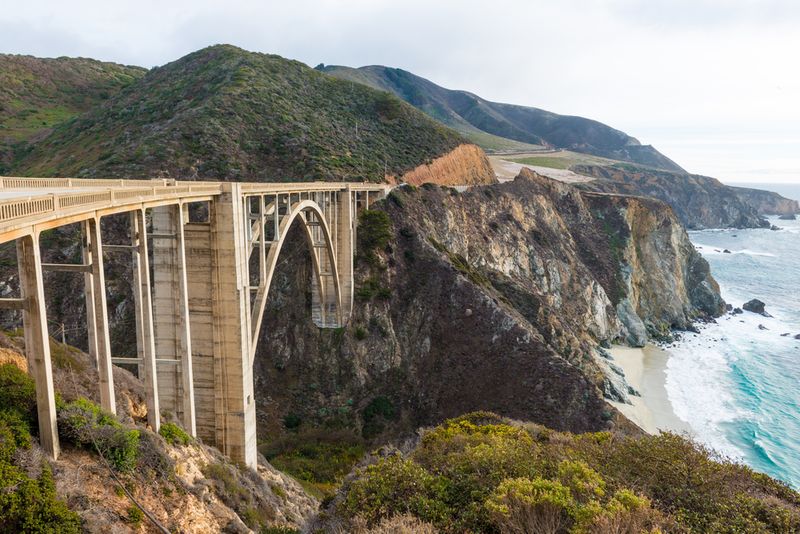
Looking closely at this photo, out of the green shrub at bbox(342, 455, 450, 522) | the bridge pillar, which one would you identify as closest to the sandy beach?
the green shrub at bbox(342, 455, 450, 522)

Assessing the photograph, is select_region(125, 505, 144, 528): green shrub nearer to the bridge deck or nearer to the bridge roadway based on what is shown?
the bridge roadway

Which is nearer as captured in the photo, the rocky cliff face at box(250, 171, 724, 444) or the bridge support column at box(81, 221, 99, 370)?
the bridge support column at box(81, 221, 99, 370)

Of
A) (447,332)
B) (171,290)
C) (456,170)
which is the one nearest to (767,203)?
(456,170)

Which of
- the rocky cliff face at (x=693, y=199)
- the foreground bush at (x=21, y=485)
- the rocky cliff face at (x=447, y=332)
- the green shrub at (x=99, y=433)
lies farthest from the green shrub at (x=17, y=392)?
the rocky cliff face at (x=693, y=199)

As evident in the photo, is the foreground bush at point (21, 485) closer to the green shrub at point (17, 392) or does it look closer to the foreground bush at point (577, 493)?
the green shrub at point (17, 392)

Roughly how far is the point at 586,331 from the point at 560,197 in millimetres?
25892

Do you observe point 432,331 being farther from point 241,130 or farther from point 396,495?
point 241,130

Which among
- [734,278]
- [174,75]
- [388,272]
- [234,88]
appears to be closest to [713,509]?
[388,272]

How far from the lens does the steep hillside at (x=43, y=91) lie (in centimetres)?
6153

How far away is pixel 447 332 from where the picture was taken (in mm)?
36906

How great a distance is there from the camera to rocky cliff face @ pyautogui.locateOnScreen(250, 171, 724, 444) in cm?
3219

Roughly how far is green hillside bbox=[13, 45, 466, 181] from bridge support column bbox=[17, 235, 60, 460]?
3441 centimetres

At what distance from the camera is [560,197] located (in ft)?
229

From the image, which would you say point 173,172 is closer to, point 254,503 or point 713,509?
point 254,503
